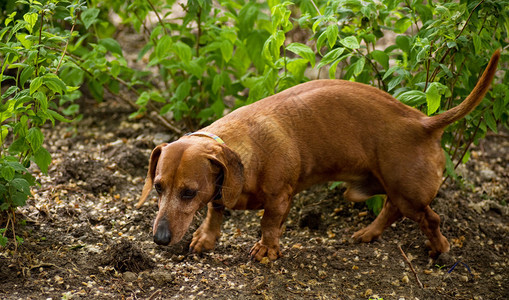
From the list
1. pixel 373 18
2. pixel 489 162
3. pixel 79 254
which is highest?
pixel 373 18

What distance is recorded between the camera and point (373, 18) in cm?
336

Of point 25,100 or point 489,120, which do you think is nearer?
point 25,100

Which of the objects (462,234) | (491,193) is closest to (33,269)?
(462,234)

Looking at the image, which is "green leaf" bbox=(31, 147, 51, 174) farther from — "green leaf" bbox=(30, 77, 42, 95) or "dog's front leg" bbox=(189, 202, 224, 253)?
"dog's front leg" bbox=(189, 202, 224, 253)

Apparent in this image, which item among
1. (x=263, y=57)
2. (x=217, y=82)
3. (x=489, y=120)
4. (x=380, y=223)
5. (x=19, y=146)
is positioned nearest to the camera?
(x=19, y=146)

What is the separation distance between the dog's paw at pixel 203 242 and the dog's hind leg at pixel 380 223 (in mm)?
929

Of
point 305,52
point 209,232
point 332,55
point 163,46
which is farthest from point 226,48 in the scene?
point 209,232

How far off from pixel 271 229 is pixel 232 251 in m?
0.32

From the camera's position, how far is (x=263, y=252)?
3.24m

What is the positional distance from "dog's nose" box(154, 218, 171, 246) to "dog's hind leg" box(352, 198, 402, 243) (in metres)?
1.37

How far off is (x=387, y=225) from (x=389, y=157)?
54 centimetres

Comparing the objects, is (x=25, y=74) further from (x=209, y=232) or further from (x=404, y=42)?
(x=404, y=42)

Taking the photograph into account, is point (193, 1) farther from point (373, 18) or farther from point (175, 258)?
point (175, 258)

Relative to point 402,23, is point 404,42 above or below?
below
